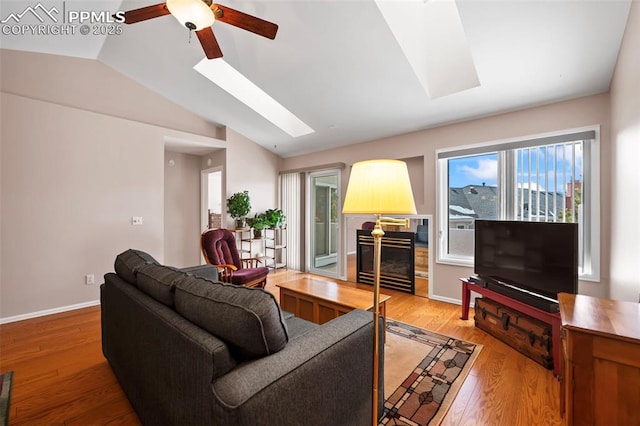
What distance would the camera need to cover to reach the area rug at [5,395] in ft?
5.30

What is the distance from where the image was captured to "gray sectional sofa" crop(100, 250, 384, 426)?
0.90m

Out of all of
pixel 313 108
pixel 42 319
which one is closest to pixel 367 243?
pixel 313 108

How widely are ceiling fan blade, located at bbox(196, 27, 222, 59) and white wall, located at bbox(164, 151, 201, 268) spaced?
3.51m

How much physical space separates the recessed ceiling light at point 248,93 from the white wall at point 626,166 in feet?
11.3

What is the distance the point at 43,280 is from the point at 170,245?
2.13m

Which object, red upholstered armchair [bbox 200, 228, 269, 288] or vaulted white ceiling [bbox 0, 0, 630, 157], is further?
red upholstered armchair [bbox 200, 228, 269, 288]

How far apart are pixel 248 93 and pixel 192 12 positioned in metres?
2.23

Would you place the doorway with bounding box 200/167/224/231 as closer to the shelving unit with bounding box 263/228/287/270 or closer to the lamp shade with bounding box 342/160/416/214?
the shelving unit with bounding box 263/228/287/270

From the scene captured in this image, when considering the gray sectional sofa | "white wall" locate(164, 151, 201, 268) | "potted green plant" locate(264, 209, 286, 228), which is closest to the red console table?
the gray sectional sofa

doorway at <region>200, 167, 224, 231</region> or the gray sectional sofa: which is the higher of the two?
doorway at <region>200, 167, 224, 231</region>

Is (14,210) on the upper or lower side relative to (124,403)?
upper

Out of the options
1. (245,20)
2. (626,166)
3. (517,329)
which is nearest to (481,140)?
(626,166)

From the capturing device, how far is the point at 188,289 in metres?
1.27

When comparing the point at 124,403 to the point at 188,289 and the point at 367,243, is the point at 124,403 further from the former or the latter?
the point at 367,243
